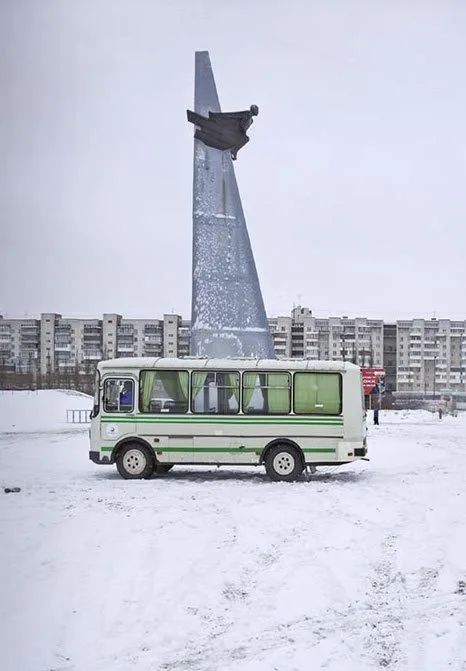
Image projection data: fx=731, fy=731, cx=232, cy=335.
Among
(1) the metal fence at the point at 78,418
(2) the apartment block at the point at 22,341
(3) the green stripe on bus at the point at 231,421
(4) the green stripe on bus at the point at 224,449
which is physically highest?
(2) the apartment block at the point at 22,341

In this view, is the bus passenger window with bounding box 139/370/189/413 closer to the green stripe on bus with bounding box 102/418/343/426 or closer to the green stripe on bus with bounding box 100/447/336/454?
the green stripe on bus with bounding box 102/418/343/426

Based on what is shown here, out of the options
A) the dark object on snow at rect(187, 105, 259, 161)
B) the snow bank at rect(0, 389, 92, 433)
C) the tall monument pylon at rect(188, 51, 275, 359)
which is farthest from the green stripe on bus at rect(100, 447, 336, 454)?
the snow bank at rect(0, 389, 92, 433)

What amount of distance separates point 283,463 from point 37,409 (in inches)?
1065

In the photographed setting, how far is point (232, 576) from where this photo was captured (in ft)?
24.5

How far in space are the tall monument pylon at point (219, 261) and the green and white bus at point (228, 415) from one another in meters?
8.18

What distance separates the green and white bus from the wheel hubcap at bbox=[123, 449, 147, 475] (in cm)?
2

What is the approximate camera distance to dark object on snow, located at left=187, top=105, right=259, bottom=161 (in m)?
24.0

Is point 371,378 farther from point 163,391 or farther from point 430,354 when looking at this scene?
point 430,354

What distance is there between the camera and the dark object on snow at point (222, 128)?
24047mm

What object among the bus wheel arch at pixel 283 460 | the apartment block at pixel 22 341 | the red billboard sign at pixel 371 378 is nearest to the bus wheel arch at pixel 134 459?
the bus wheel arch at pixel 283 460

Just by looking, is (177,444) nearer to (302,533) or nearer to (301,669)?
(302,533)

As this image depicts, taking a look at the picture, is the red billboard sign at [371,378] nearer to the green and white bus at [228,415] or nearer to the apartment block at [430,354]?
the green and white bus at [228,415]

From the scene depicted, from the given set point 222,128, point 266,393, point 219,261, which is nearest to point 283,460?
point 266,393

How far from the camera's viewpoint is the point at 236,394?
1484 centimetres
